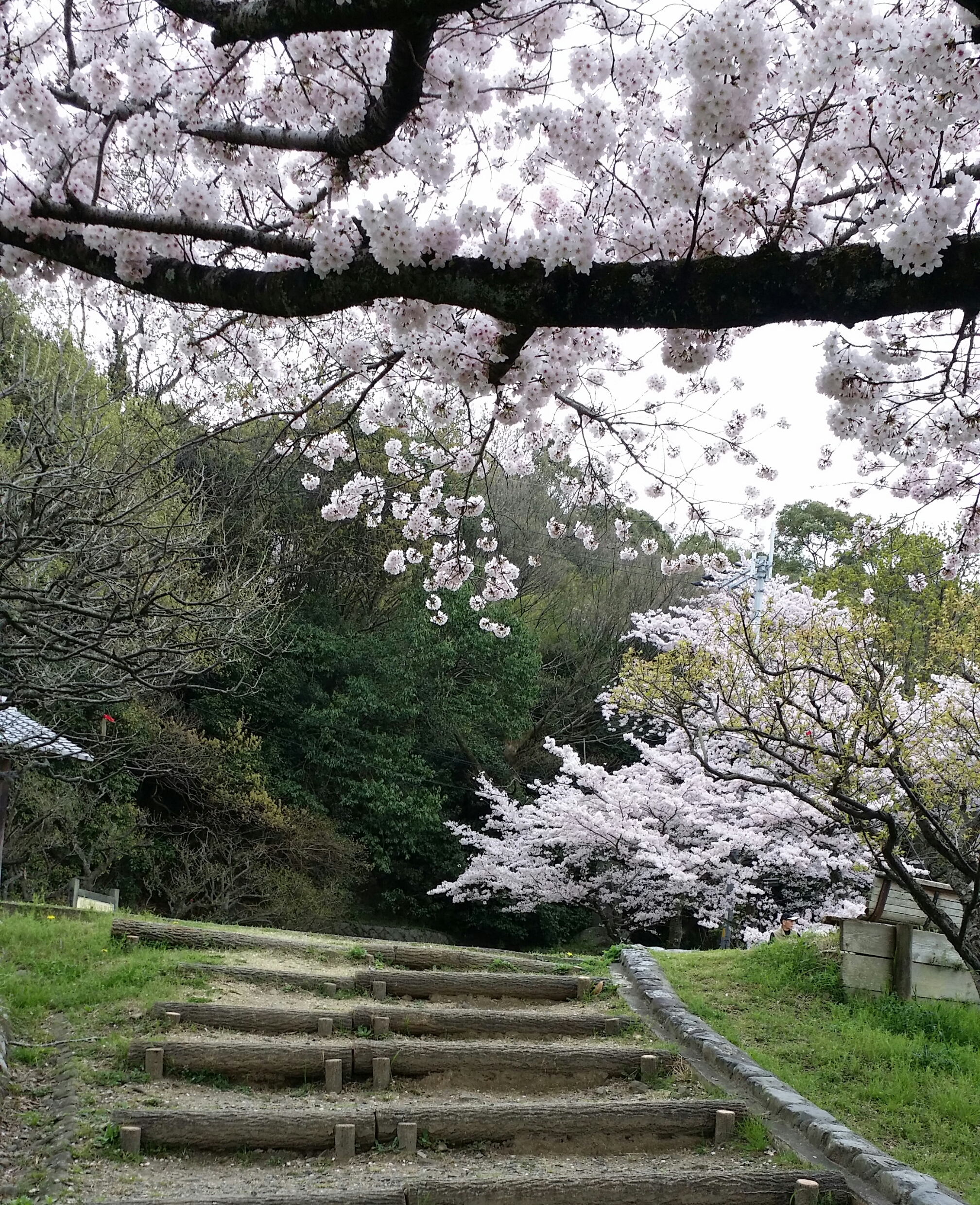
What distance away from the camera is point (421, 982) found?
6.39 meters

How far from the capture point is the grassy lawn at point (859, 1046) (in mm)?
4625

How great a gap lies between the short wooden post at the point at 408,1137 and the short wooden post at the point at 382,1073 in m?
0.69

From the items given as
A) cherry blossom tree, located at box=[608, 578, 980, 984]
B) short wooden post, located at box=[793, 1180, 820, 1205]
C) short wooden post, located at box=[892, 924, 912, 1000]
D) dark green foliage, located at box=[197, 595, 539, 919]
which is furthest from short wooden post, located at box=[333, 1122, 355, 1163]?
dark green foliage, located at box=[197, 595, 539, 919]

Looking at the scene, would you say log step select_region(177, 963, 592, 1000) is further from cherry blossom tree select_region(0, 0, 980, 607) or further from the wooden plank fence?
cherry blossom tree select_region(0, 0, 980, 607)

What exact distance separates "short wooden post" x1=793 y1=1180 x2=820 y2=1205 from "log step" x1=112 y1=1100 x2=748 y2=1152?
71cm

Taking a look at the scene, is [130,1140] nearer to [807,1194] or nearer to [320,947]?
[807,1194]

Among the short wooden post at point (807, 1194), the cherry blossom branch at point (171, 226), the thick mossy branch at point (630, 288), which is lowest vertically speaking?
the short wooden post at point (807, 1194)

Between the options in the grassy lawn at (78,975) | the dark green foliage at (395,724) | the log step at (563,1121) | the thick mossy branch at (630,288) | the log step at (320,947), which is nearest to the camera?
the thick mossy branch at (630,288)

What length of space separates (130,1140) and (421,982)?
2692mm

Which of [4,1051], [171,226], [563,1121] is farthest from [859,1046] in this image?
[171,226]

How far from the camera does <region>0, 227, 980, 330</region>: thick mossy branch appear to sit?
7.16 ft

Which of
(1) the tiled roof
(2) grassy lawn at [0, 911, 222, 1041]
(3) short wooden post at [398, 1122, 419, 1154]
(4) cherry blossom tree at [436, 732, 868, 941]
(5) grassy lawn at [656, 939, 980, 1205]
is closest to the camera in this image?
(3) short wooden post at [398, 1122, 419, 1154]

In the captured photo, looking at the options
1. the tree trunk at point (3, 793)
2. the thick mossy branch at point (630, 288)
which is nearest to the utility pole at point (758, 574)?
the tree trunk at point (3, 793)

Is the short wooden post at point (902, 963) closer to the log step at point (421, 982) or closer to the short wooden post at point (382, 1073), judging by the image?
the log step at point (421, 982)
